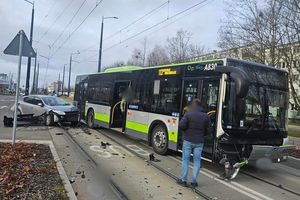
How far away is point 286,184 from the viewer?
352 inches

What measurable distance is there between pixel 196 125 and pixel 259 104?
232 cm

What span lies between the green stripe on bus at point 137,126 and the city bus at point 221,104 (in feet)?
0.11

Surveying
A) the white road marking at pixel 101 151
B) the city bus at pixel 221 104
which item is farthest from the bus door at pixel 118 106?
the white road marking at pixel 101 151

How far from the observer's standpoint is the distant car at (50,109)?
1858 cm

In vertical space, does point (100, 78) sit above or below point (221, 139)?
above

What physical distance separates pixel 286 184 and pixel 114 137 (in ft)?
26.7

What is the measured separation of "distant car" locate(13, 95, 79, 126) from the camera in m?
18.6

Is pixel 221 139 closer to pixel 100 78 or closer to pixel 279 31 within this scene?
pixel 100 78

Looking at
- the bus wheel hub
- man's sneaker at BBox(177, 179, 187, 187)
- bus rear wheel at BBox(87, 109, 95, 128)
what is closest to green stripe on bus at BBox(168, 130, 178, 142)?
the bus wheel hub

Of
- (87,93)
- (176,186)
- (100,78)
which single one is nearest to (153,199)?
(176,186)

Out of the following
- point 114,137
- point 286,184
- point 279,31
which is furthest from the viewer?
point 279,31

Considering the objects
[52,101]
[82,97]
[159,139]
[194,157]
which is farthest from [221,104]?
[52,101]

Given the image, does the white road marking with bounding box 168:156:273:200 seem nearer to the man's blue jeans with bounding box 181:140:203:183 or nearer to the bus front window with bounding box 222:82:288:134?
the man's blue jeans with bounding box 181:140:203:183

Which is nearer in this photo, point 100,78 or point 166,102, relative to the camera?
point 166,102
